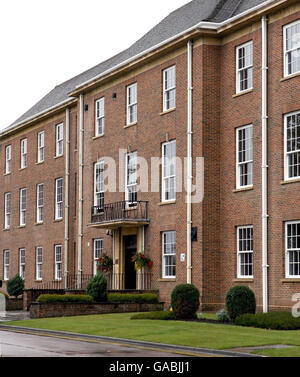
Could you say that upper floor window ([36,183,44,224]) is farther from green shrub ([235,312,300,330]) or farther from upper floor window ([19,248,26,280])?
green shrub ([235,312,300,330])

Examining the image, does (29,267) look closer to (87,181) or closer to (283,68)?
(87,181)

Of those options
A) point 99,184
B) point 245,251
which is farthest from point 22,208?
point 245,251

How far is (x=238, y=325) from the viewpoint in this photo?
982 inches

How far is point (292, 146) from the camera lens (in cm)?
2862

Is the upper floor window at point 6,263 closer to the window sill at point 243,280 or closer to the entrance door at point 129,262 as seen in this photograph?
the entrance door at point 129,262

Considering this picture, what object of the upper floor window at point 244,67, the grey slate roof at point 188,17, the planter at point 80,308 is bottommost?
the planter at point 80,308

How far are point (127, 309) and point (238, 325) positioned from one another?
9094 mm

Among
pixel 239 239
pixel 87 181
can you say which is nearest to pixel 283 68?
pixel 239 239

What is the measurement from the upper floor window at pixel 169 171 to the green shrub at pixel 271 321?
34.0ft

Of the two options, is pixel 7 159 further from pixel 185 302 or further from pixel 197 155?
pixel 185 302

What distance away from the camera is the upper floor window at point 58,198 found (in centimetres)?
4653

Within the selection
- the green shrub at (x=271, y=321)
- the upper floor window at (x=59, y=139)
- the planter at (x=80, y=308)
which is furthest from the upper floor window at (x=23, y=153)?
the green shrub at (x=271, y=321)

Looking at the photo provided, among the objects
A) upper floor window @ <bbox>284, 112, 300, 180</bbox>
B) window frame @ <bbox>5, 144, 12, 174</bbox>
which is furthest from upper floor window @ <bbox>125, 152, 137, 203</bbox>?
window frame @ <bbox>5, 144, 12, 174</bbox>

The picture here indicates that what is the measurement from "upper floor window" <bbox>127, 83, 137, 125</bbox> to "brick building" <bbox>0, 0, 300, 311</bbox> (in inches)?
2.7
